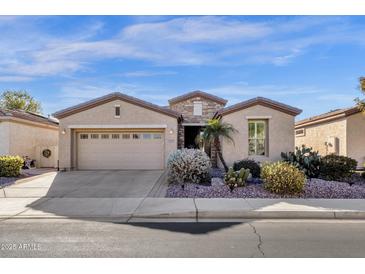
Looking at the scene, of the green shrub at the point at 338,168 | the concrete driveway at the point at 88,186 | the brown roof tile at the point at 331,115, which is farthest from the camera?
the brown roof tile at the point at 331,115

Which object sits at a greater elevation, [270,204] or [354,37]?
[354,37]

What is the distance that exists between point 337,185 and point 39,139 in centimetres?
1838

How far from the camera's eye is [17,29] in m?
10.5

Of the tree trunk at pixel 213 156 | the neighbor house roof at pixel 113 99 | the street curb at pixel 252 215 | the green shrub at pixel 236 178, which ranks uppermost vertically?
the neighbor house roof at pixel 113 99

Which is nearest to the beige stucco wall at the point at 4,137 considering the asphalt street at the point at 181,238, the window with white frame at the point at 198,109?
the window with white frame at the point at 198,109

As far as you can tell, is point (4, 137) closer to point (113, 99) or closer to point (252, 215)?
point (113, 99)

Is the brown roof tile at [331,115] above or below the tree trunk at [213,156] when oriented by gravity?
above

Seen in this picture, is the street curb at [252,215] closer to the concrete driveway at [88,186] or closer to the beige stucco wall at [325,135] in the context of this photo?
the concrete driveway at [88,186]

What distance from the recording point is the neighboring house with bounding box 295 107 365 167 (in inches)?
683

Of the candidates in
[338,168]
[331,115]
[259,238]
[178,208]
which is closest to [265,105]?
[331,115]

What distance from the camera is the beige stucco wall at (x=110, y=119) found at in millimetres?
18016
